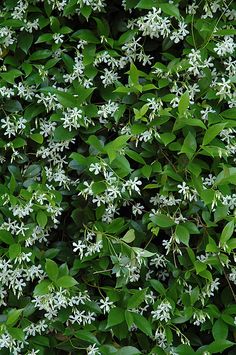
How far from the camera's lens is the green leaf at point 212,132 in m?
1.83

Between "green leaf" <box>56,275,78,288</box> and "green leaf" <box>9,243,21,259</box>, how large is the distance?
15 centimetres

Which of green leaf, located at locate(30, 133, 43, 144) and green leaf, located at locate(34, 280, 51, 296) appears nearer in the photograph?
green leaf, located at locate(34, 280, 51, 296)

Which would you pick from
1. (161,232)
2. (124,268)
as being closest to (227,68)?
(161,232)

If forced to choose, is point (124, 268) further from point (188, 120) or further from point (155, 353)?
point (188, 120)

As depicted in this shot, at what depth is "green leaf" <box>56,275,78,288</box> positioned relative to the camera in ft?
5.95

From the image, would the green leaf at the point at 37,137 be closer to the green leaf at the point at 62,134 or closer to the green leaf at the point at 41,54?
the green leaf at the point at 62,134

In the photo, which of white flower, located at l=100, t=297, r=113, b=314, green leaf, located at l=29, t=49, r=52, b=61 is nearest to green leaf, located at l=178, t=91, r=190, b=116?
green leaf, located at l=29, t=49, r=52, b=61

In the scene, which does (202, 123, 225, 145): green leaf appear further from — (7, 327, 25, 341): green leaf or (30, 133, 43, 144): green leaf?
(7, 327, 25, 341): green leaf

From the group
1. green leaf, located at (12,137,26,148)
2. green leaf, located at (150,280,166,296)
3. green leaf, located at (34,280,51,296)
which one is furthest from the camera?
green leaf, located at (12,137,26,148)

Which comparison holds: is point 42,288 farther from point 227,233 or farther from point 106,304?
point 227,233

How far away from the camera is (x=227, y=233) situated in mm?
1815

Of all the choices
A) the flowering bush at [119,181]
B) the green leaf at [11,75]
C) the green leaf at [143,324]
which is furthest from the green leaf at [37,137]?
the green leaf at [143,324]

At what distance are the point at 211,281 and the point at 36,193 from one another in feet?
1.98

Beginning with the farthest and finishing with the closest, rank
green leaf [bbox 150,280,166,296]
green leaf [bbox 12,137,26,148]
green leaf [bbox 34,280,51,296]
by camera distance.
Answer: green leaf [bbox 12,137,26,148]
green leaf [bbox 150,280,166,296]
green leaf [bbox 34,280,51,296]
